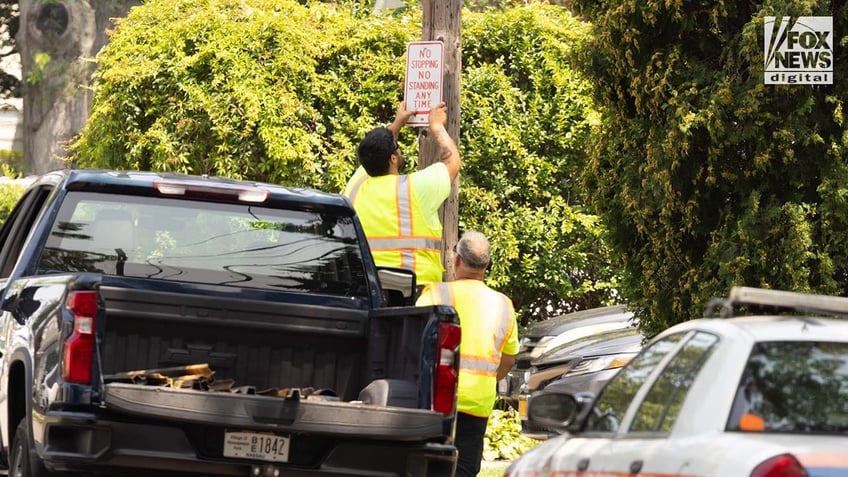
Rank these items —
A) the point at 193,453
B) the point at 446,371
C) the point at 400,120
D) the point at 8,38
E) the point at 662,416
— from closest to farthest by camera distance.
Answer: the point at 662,416
the point at 193,453
the point at 446,371
the point at 400,120
the point at 8,38

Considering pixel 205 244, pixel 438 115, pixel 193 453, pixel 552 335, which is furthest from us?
pixel 552 335

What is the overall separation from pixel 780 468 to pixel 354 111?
480 inches

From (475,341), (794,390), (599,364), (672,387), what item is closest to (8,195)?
(599,364)

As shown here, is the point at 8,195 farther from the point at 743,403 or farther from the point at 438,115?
the point at 743,403

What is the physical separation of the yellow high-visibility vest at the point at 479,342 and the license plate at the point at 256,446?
1.59 m

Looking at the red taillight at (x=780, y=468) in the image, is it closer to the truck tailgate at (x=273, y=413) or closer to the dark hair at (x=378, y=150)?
the truck tailgate at (x=273, y=413)

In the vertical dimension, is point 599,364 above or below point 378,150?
below

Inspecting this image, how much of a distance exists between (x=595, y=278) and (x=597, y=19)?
5.80 metres

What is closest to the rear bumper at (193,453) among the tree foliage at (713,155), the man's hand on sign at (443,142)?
the man's hand on sign at (443,142)

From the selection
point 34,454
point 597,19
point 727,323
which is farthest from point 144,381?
point 597,19

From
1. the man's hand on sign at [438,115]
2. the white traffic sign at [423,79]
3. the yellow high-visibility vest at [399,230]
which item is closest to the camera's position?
the yellow high-visibility vest at [399,230]

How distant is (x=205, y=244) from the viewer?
7.95m

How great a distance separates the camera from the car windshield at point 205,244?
780 cm

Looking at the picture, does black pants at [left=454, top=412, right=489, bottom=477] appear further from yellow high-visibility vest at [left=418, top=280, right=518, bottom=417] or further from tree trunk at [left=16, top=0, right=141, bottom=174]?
tree trunk at [left=16, top=0, right=141, bottom=174]
